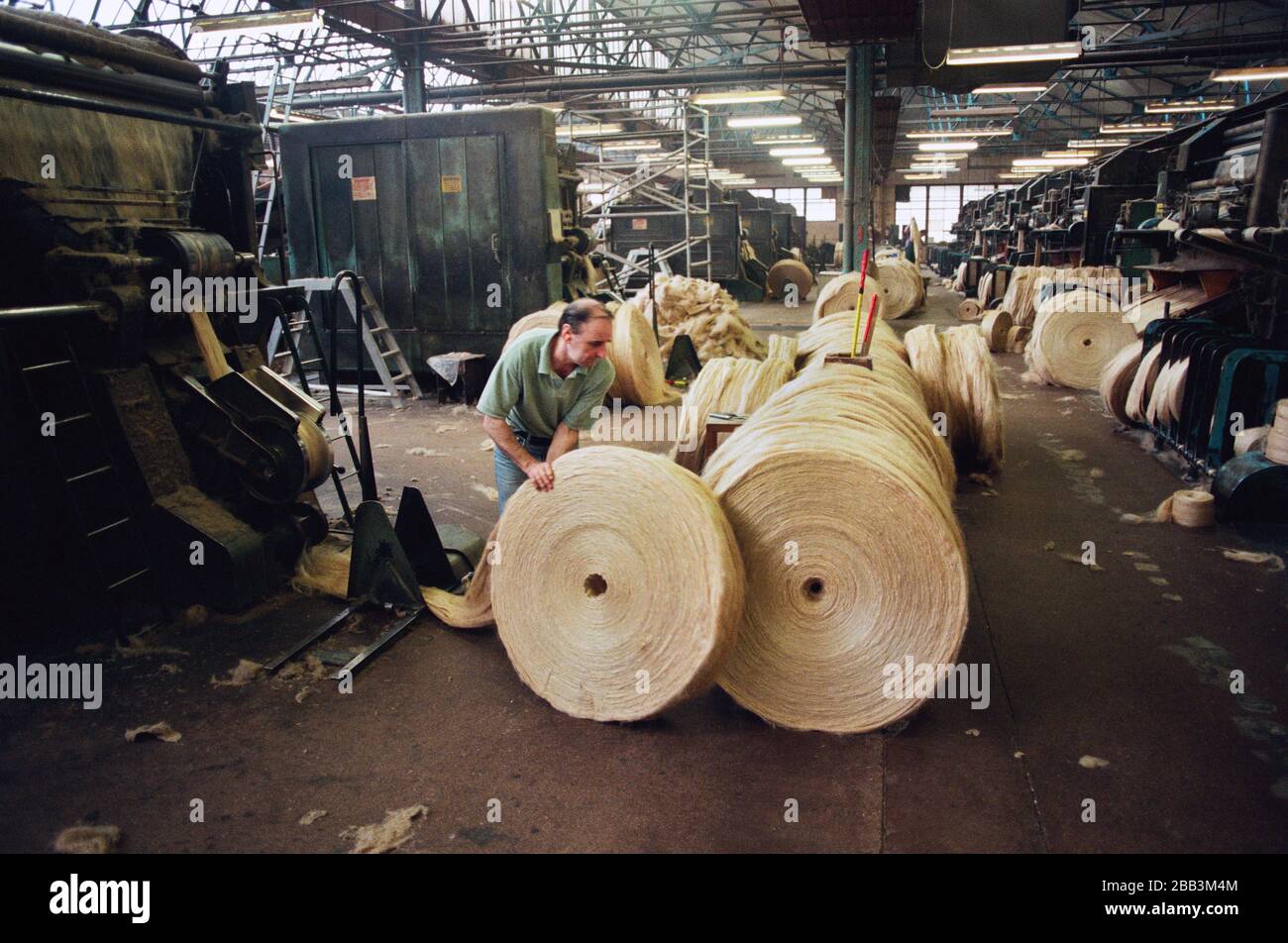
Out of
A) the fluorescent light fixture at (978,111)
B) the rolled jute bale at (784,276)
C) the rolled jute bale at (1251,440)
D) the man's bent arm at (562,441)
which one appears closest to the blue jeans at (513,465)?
the man's bent arm at (562,441)

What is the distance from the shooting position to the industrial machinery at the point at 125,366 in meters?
4.30

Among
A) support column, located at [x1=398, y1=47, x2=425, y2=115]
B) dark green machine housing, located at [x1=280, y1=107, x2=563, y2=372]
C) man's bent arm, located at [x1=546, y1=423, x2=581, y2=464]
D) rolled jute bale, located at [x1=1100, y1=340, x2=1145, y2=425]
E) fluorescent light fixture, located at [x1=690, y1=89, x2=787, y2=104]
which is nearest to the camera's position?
man's bent arm, located at [x1=546, y1=423, x2=581, y2=464]

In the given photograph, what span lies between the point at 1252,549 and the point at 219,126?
657 cm

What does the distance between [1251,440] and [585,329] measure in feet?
15.3

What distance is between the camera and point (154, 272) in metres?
4.70

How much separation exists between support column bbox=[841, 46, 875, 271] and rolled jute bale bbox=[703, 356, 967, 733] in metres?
13.5

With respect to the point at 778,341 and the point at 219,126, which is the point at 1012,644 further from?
the point at 219,126

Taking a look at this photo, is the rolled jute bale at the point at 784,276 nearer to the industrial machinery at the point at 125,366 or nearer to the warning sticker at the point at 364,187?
the warning sticker at the point at 364,187

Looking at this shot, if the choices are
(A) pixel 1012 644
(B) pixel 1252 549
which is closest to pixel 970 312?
(B) pixel 1252 549

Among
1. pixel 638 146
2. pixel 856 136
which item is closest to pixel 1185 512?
pixel 856 136

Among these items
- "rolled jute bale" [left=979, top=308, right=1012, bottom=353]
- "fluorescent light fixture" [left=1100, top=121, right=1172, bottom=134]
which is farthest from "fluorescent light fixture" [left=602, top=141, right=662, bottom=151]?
"rolled jute bale" [left=979, top=308, right=1012, bottom=353]

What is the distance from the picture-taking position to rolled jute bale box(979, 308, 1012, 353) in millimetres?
14469

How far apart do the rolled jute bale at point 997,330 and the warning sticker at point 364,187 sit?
9.32 metres

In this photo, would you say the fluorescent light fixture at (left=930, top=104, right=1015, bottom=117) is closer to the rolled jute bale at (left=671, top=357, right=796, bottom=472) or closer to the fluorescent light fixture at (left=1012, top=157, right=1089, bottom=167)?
the fluorescent light fixture at (left=1012, top=157, right=1089, bottom=167)
